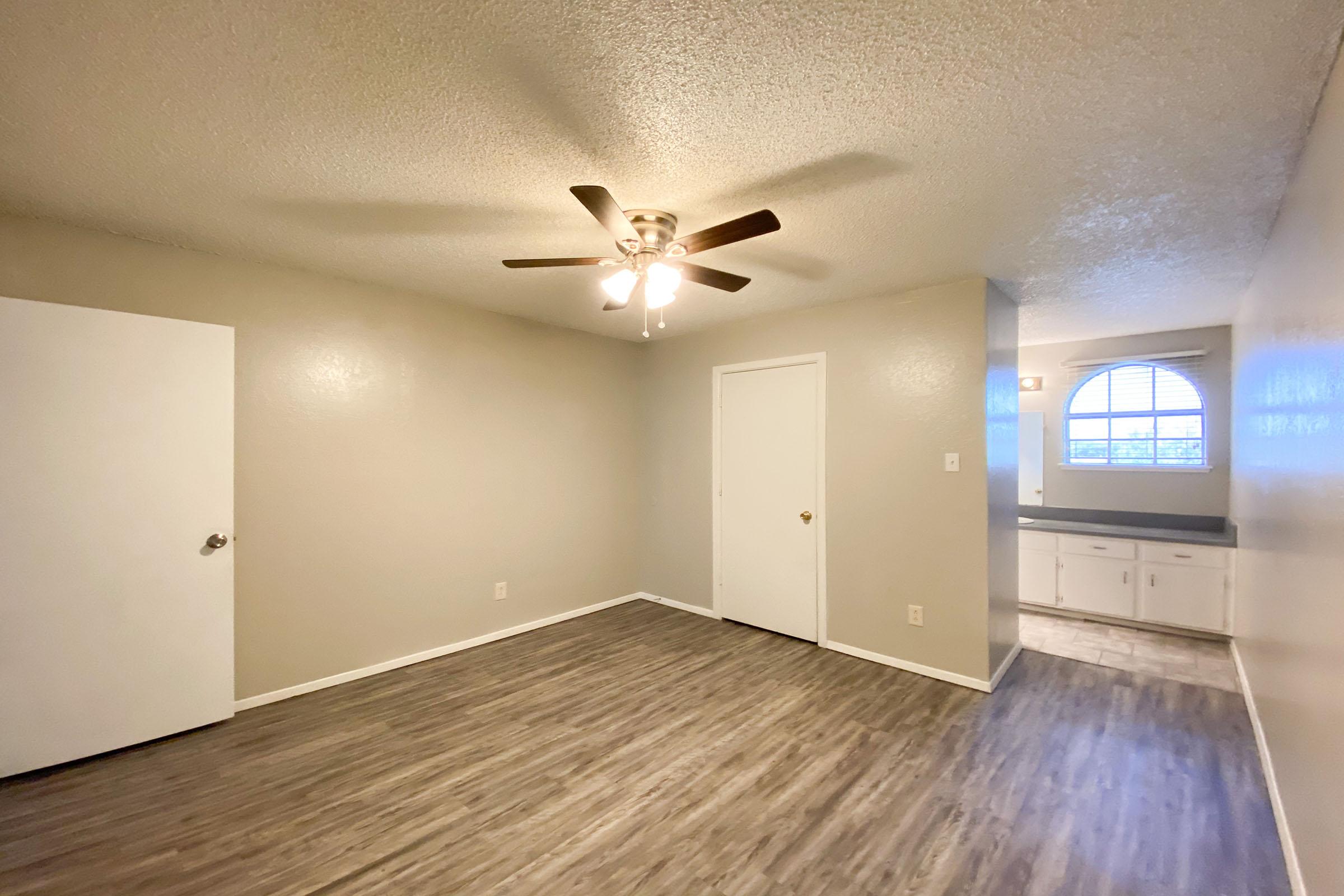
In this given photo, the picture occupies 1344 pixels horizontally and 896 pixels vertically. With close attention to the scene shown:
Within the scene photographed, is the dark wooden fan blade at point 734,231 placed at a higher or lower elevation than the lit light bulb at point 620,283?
higher

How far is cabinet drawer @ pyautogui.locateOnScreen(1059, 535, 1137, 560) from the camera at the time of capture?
4020mm

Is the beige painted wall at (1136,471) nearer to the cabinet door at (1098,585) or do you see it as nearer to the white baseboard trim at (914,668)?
the cabinet door at (1098,585)

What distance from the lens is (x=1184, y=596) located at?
3828 millimetres

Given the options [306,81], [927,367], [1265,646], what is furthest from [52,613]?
[1265,646]

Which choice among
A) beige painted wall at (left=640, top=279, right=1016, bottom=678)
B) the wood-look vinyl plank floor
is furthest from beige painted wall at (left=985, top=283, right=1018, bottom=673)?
the wood-look vinyl plank floor

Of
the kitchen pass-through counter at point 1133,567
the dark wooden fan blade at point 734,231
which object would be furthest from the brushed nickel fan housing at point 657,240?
the kitchen pass-through counter at point 1133,567

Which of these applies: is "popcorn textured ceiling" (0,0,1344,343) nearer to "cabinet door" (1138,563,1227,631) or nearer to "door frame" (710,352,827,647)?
"door frame" (710,352,827,647)

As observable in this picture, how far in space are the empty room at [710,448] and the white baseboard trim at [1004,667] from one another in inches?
2.1

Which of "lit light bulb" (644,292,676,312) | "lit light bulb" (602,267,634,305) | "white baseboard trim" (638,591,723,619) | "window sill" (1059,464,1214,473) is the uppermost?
"lit light bulb" (602,267,634,305)

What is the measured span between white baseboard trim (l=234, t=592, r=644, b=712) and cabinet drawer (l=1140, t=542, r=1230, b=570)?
165 inches

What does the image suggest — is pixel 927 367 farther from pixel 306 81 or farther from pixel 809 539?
pixel 306 81

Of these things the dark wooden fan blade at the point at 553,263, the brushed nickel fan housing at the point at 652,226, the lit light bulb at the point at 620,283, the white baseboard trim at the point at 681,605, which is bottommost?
the white baseboard trim at the point at 681,605

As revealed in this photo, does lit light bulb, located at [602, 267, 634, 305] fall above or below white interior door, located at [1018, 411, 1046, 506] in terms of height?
above

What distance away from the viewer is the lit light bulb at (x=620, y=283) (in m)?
2.25
